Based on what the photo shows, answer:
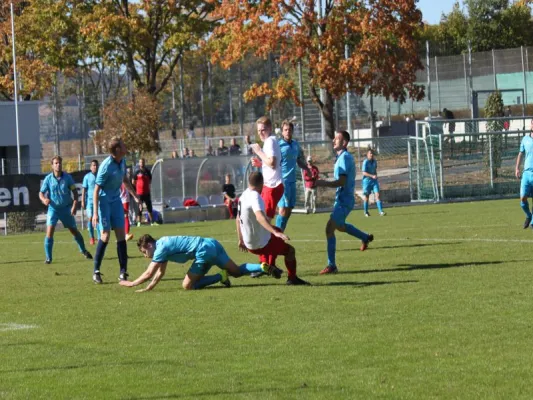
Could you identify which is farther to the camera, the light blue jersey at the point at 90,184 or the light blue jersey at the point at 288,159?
the light blue jersey at the point at 90,184

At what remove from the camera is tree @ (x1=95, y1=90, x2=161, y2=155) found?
59.8 m

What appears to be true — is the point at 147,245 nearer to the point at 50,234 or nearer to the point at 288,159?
the point at 288,159

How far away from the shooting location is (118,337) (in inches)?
419

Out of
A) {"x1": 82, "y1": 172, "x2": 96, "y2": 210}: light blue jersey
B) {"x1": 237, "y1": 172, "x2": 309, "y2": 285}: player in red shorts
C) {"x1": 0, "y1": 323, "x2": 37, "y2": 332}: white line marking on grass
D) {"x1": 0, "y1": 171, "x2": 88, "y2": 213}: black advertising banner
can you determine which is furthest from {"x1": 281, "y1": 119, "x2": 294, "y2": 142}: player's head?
{"x1": 0, "y1": 171, "x2": 88, "y2": 213}: black advertising banner

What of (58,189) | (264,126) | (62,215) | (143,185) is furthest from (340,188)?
(143,185)

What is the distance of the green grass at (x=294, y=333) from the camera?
8.06 metres

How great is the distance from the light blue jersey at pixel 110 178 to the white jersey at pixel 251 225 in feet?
8.68

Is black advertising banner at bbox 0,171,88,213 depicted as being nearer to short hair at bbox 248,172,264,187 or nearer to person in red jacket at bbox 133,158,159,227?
person in red jacket at bbox 133,158,159,227

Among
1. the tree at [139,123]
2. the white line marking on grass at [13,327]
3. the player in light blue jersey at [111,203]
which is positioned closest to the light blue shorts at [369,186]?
the player in light blue jersey at [111,203]

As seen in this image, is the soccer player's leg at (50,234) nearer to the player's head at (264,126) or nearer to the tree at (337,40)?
the player's head at (264,126)

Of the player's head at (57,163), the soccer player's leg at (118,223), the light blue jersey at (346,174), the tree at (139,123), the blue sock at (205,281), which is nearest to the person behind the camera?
the blue sock at (205,281)

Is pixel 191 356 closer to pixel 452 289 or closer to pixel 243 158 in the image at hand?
pixel 452 289

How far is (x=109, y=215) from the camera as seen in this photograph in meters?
16.0

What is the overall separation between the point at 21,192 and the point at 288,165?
2085 centimetres
